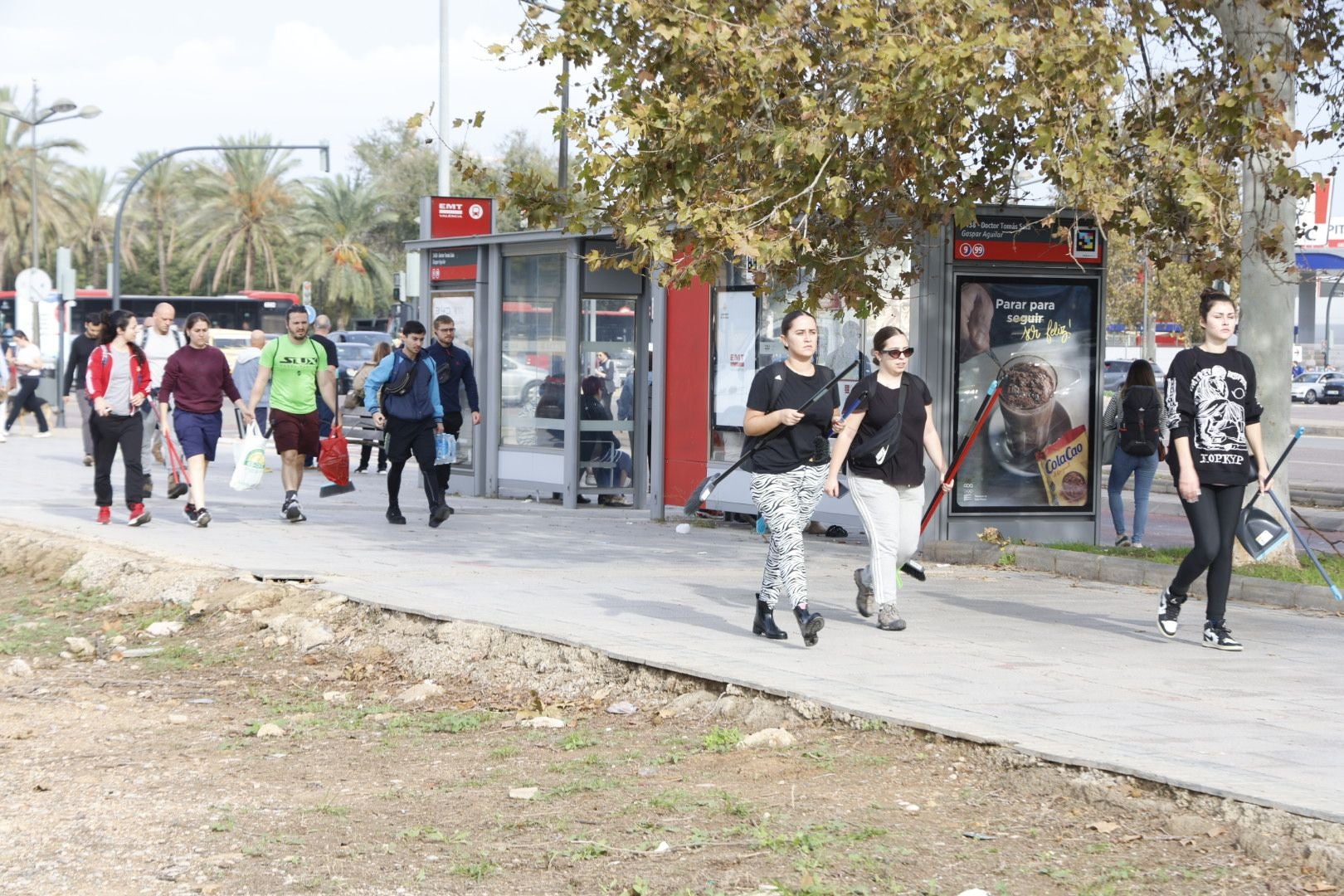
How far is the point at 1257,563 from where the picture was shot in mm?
11047

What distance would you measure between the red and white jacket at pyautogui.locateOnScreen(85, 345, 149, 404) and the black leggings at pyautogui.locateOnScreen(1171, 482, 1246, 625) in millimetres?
8584

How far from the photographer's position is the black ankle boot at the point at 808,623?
8.10 meters

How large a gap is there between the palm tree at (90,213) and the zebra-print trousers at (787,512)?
5216cm

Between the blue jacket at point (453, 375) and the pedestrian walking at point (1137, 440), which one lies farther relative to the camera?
the blue jacket at point (453, 375)

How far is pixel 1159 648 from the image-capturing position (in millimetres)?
8469

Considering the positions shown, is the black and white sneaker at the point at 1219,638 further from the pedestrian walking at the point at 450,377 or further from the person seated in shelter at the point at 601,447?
the person seated in shelter at the point at 601,447

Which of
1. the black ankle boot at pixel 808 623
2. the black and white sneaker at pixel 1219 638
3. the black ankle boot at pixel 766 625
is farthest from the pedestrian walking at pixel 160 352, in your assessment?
the black and white sneaker at pixel 1219 638

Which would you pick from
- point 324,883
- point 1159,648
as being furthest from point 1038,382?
point 324,883

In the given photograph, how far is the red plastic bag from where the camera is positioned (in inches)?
584

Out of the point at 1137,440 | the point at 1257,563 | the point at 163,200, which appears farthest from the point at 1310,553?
the point at 163,200

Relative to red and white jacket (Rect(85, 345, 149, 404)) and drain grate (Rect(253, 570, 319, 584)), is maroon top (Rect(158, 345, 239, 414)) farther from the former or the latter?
drain grate (Rect(253, 570, 319, 584))

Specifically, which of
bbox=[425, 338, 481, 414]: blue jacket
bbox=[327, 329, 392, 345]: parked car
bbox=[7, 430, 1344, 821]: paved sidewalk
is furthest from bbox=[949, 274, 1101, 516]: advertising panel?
bbox=[327, 329, 392, 345]: parked car

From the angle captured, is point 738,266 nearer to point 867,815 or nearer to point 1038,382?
point 1038,382

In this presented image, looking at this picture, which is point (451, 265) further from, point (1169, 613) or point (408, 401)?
point (1169, 613)
